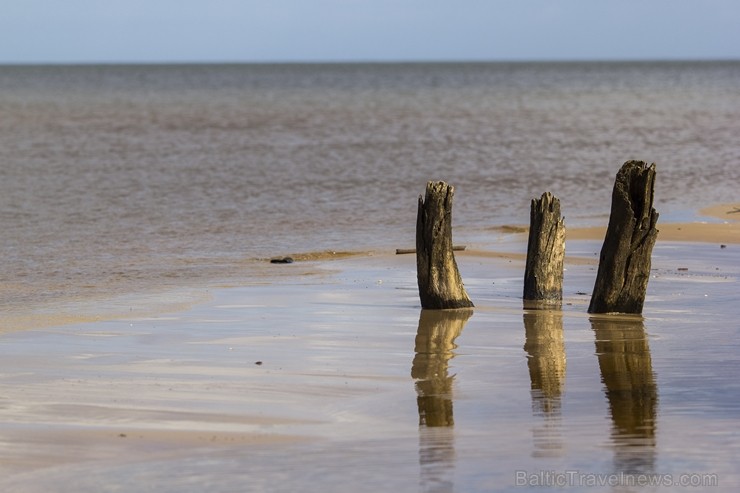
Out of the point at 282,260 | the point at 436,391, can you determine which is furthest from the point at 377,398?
the point at 282,260

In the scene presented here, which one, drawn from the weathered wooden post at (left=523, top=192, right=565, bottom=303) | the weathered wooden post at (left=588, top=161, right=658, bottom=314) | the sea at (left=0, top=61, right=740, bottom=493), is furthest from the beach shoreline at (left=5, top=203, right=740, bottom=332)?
the weathered wooden post at (left=588, top=161, right=658, bottom=314)

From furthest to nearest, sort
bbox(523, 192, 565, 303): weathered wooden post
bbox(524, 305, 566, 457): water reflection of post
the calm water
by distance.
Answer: the calm water
bbox(523, 192, 565, 303): weathered wooden post
bbox(524, 305, 566, 457): water reflection of post

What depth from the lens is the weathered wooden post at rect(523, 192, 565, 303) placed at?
1003cm

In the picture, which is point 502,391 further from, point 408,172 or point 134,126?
point 134,126

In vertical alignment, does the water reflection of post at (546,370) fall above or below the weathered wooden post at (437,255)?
below

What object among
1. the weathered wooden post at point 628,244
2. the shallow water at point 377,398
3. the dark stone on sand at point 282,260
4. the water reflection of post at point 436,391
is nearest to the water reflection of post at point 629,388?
the shallow water at point 377,398

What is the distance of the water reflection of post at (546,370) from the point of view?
618cm

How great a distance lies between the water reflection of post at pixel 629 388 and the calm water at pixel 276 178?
4.58m

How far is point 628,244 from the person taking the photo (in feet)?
30.7

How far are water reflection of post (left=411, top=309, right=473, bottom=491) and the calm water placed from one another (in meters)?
3.46

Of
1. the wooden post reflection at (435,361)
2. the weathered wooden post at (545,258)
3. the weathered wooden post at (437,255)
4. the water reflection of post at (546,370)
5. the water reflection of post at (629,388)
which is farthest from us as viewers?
the weathered wooden post at (545,258)

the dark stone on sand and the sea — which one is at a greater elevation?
the dark stone on sand

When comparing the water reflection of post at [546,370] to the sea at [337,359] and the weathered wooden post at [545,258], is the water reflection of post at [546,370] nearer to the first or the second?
the sea at [337,359]

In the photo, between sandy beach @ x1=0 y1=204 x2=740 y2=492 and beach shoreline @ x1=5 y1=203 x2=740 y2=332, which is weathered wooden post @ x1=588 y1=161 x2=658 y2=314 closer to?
sandy beach @ x1=0 y1=204 x2=740 y2=492
